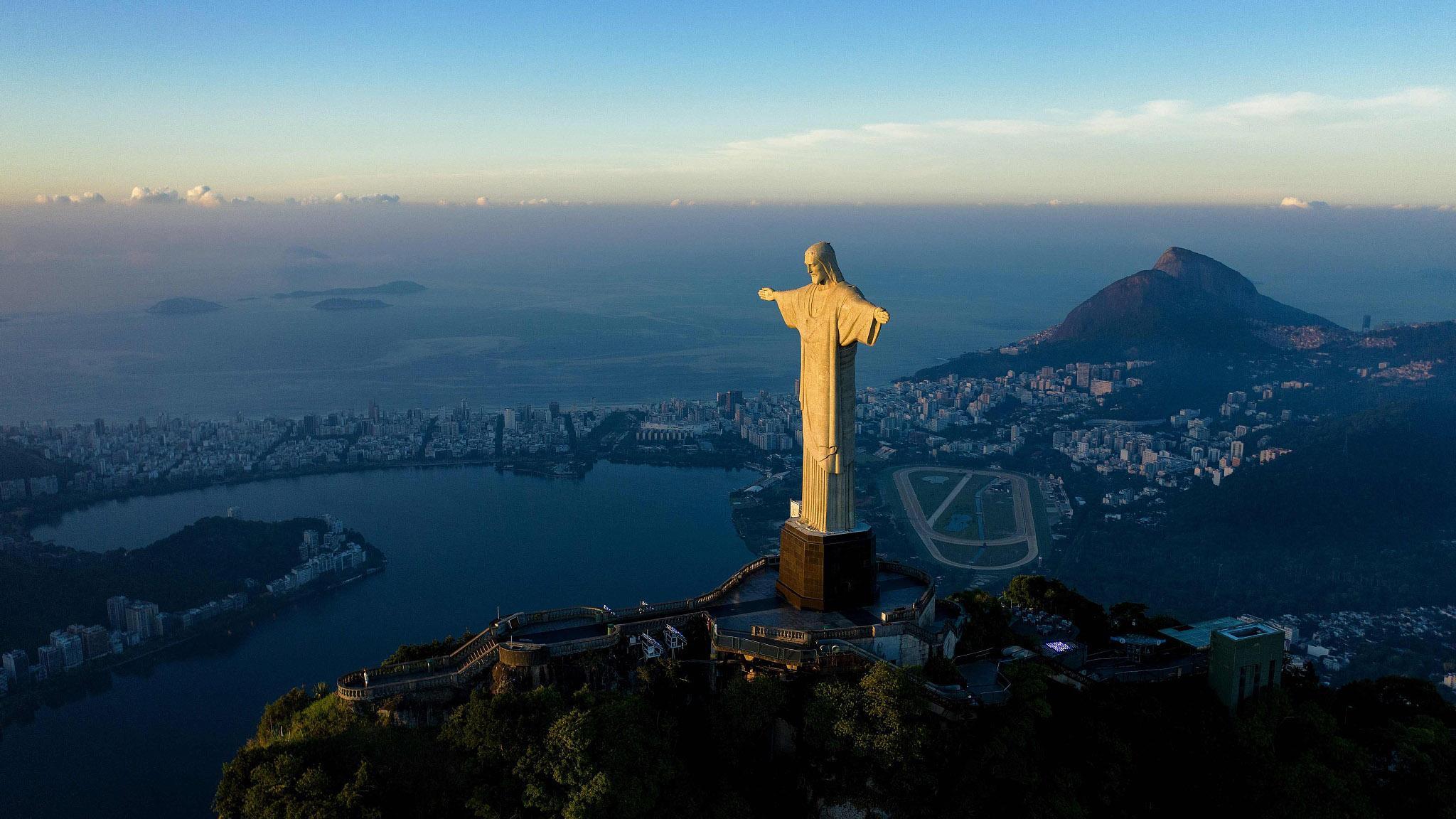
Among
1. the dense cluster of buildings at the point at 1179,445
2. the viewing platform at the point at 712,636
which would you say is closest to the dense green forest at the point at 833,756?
the viewing platform at the point at 712,636

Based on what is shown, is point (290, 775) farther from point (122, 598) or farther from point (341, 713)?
point (122, 598)

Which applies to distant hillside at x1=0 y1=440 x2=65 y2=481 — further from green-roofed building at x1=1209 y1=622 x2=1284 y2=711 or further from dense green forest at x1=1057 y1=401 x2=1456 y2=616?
green-roofed building at x1=1209 y1=622 x2=1284 y2=711

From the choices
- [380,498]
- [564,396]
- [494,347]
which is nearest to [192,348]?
[494,347]

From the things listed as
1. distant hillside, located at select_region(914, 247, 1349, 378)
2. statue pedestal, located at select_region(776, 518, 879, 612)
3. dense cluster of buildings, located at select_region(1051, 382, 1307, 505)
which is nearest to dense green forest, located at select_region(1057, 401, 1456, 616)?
dense cluster of buildings, located at select_region(1051, 382, 1307, 505)

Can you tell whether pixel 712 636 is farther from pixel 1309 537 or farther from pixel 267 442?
pixel 267 442

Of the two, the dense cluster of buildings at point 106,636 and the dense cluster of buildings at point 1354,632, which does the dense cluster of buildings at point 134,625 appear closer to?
the dense cluster of buildings at point 106,636
